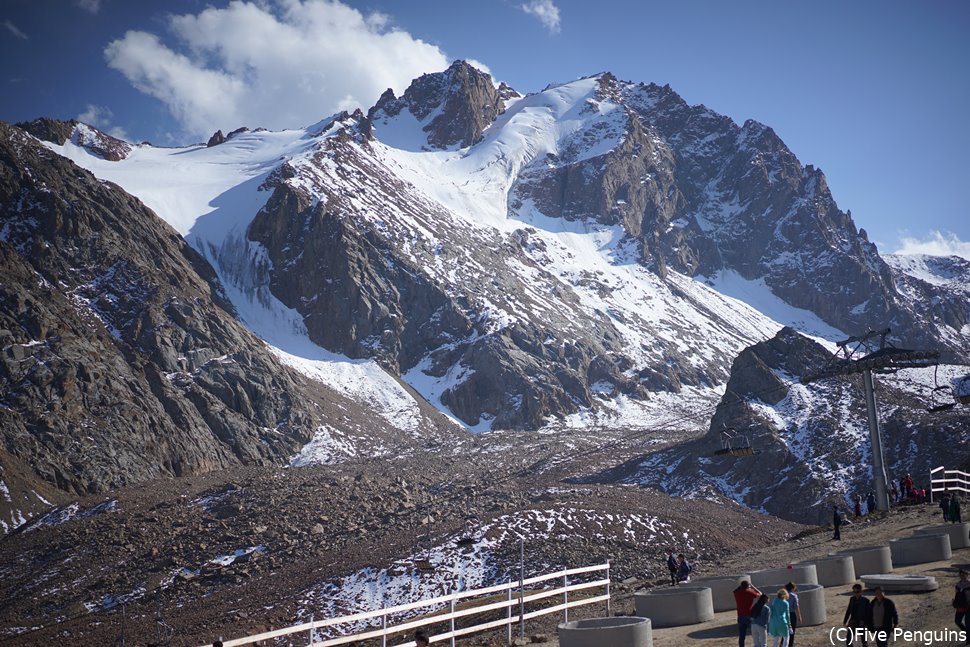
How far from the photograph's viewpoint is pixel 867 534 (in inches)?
1654

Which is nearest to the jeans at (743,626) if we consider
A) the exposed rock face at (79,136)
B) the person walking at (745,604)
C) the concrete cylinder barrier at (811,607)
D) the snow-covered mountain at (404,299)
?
the person walking at (745,604)

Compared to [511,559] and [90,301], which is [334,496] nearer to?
[511,559]

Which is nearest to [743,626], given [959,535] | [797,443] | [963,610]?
[963,610]

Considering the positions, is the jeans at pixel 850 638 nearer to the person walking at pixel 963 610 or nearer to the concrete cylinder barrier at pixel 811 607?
the person walking at pixel 963 610

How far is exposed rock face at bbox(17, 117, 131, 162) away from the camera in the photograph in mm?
152875

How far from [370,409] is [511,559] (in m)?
65.9

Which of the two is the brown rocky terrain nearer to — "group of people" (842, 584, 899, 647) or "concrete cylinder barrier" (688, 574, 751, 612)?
"concrete cylinder barrier" (688, 574, 751, 612)

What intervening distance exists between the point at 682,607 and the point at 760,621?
5817 millimetres

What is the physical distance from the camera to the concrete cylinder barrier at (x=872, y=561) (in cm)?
2862

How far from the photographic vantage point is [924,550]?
2997 centimetres

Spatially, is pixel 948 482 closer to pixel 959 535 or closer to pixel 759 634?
pixel 959 535

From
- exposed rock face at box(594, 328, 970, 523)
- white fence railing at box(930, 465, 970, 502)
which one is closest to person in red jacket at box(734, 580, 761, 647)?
white fence railing at box(930, 465, 970, 502)

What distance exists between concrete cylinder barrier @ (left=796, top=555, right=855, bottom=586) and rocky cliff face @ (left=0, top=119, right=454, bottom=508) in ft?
205

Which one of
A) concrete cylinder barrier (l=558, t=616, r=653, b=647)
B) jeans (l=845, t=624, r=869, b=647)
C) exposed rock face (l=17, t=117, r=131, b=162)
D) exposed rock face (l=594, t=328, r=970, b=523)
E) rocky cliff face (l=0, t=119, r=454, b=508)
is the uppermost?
exposed rock face (l=17, t=117, r=131, b=162)
